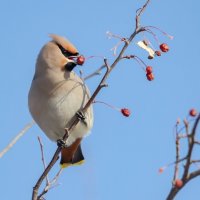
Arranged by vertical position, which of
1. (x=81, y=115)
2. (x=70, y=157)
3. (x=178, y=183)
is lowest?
(x=70, y=157)

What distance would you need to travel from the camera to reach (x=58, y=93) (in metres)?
3.85

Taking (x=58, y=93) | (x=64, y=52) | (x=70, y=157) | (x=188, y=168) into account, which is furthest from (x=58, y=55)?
(x=188, y=168)

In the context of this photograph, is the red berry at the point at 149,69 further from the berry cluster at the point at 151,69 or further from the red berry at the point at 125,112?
the red berry at the point at 125,112

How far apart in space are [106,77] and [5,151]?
2.06ft

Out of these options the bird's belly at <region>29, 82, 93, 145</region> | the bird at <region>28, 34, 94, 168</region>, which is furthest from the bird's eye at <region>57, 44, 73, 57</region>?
the bird's belly at <region>29, 82, 93, 145</region>

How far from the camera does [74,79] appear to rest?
3965 mm

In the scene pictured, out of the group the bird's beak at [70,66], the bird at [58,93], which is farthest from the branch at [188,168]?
the bird's beak at [70,66]

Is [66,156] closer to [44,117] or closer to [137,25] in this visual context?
[44,117]

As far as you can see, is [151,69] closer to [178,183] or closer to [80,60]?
[80,60]

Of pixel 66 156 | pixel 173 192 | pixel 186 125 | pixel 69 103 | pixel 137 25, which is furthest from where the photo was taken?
pixel 66 156

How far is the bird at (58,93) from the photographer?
3.83 metres

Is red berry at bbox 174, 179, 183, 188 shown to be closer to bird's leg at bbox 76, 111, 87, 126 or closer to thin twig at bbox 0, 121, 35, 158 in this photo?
thin twig at bbox 0, 121, 35, 158

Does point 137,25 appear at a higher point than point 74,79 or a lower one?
higher

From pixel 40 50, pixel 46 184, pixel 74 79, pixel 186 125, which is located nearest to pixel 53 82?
pixel 74 79
